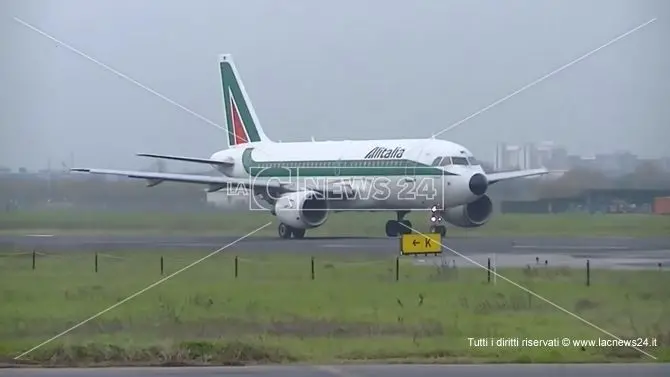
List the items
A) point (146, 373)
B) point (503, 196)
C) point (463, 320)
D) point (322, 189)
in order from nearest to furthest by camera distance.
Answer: point (146, 373), point (463, 320), point (503, 196), point (322, 189)

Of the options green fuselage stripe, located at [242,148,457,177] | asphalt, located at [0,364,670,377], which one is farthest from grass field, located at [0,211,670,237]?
asphalt, located at [0,364,670,377]

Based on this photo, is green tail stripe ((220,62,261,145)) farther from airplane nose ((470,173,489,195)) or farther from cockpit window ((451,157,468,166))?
airplane nose ((470,173,489,195))

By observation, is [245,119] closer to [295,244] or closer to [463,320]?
[295,244]

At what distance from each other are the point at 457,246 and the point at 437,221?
0.79 meters

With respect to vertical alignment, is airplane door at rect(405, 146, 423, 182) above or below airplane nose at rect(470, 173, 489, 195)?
above

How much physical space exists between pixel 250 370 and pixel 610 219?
27.7 feet

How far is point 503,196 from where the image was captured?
22828mm

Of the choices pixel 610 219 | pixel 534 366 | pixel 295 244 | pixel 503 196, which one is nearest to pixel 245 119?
pixel 295 244

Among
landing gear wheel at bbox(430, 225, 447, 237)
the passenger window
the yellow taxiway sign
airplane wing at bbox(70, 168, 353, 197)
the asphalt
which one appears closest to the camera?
the asphalt

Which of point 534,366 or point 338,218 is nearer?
point 534,366

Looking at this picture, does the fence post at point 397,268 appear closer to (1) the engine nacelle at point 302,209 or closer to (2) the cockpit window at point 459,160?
(1) the engine nacelle at point 302,209

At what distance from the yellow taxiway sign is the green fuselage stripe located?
65.0 inches

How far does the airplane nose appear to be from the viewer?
2272 centimetres

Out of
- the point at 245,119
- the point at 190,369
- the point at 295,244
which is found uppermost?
the point at 245,119
